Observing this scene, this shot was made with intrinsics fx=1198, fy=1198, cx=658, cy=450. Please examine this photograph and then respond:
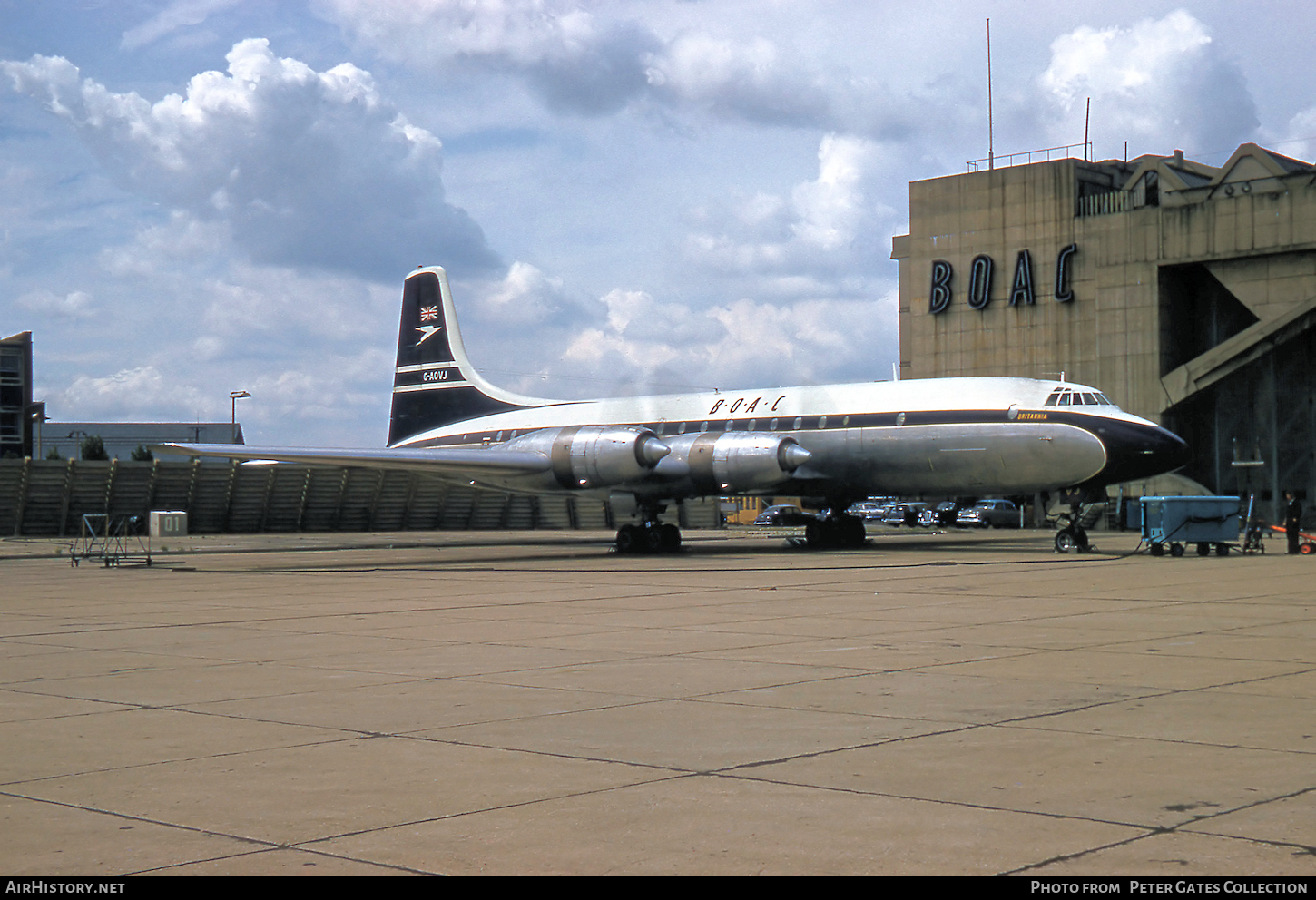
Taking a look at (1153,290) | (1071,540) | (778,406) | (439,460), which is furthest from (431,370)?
(1153,290)

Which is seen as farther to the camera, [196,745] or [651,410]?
[651,410]

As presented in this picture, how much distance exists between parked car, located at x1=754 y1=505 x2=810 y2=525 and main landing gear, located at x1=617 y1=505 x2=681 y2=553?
95.4 ft

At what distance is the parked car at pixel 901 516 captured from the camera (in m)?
61.6

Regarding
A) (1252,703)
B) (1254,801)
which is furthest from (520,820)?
(1252,703)

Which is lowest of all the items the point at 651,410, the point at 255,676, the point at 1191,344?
the point at 255,676

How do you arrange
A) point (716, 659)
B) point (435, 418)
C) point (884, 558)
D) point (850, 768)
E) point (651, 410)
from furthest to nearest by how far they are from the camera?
point (435, 418)
point (651, 410)
point (884, 558)
point (716, 659)
point (850, 768)

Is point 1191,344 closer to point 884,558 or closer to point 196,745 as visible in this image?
point 884,558

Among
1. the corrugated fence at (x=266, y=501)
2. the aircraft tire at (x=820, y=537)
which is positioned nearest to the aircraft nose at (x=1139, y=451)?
the aircraft tire at (x=820, y=537)

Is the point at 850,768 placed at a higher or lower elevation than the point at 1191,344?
lower

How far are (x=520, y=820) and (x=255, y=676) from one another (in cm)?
567

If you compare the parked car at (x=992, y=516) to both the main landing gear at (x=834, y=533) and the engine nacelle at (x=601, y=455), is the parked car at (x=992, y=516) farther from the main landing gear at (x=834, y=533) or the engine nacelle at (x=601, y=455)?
the engine nacelle at (x=601, y=455)

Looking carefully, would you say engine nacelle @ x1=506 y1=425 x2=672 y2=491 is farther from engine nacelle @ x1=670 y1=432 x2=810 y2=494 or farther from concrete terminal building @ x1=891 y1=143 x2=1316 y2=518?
concrete terminal building @ x1=891 y1=143 x2=1316 y2=518

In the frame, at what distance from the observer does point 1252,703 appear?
330 inches
